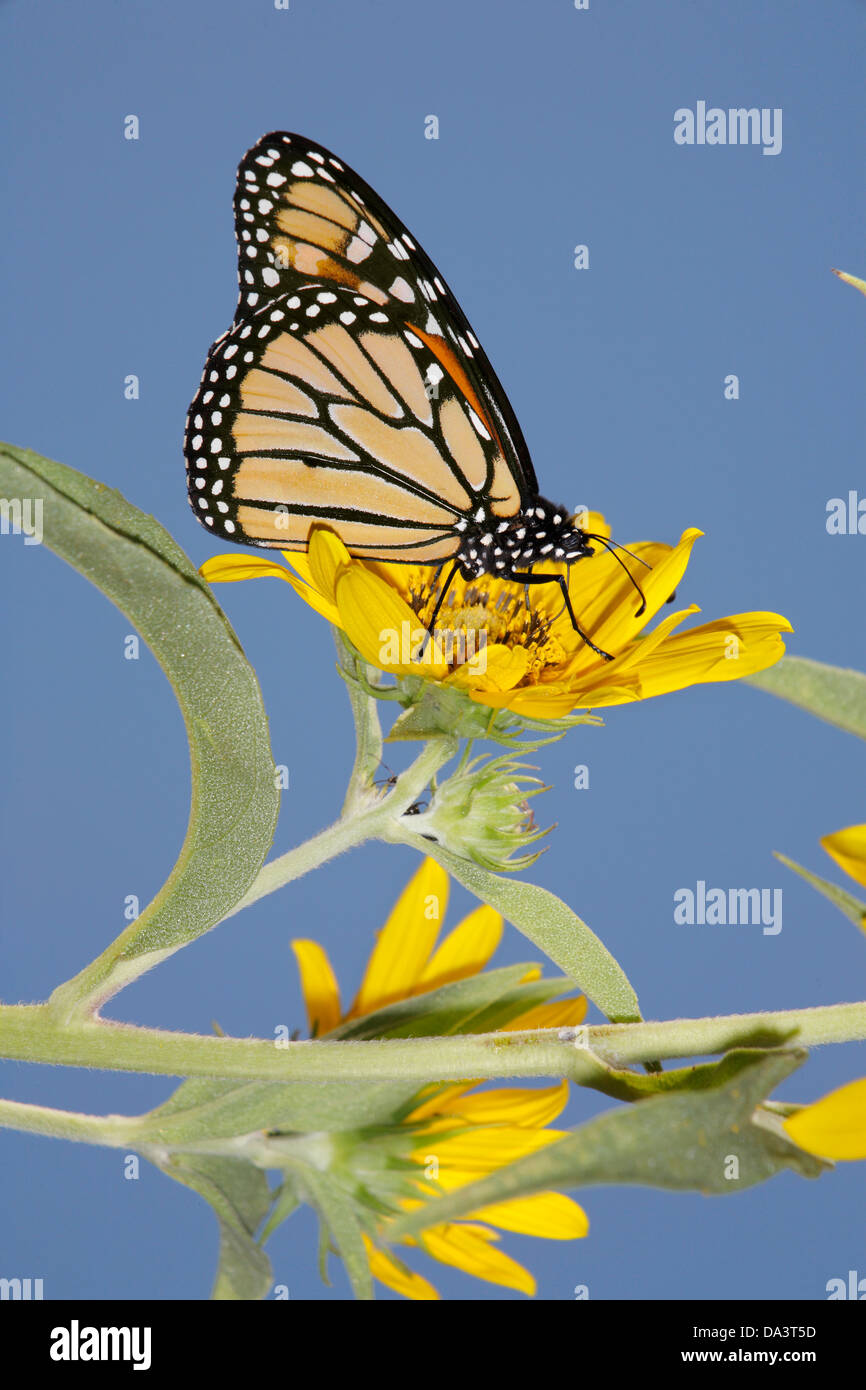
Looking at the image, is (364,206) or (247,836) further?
(364,206)

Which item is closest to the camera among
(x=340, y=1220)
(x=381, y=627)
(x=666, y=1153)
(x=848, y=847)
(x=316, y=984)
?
(x=666, y=1153)

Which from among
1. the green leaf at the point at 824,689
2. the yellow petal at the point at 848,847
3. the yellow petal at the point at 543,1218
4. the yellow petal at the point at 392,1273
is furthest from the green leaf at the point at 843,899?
the yellow petal at the point at 392,1273

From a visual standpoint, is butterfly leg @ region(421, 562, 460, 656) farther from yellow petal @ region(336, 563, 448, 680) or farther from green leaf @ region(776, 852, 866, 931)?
green leaf @ region(776, 852, 866, 931)

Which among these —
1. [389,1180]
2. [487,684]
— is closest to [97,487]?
[487,684]

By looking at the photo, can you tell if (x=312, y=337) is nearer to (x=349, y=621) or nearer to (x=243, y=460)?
(x=243, y=460)

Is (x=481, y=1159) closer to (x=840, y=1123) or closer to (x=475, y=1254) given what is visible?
(x=475, y=1254)

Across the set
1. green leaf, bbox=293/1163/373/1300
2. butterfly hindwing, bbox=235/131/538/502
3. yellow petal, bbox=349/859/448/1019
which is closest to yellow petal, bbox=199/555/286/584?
butterfly hindwing, bbox=235/131/538/502

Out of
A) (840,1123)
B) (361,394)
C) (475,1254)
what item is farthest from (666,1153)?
(361,394)
